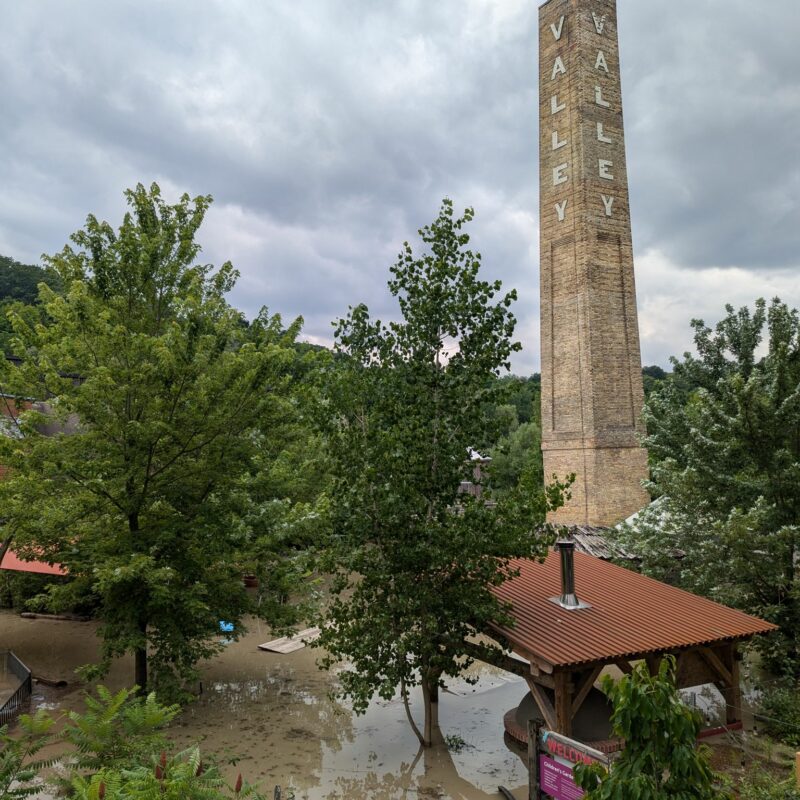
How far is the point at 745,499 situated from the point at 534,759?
817 cm

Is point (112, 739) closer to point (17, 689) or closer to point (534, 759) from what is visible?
point (534, 759)

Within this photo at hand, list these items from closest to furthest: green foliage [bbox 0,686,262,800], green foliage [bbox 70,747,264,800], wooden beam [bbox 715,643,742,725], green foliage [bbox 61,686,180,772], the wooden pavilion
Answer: green foliage [bbox 70,747,264,800] < green foliage [bbox 0,686,262,800] < green foliage [bbox 61,686,180,772] < the wooden pavilion < wooden beam [bbox 715,643,742,725]

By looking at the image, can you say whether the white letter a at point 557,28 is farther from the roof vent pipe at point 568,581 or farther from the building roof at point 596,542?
the roof vent pipe at point 568,581

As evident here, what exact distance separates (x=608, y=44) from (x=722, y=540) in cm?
2193

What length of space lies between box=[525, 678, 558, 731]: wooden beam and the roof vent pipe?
66.0 inches

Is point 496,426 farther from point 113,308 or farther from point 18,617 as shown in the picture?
point 18,617

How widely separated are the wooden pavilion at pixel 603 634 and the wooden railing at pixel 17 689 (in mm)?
9999

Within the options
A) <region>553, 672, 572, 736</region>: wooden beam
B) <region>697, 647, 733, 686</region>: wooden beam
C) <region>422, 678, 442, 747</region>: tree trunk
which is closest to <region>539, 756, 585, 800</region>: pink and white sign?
<region>553, 672, 572, 736</region>: wooden beam

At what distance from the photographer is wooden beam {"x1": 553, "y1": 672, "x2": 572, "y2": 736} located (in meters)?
10.1

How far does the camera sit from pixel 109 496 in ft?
38.1

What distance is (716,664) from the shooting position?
11609 millimetres

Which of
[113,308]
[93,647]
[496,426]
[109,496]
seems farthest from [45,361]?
[93,647]

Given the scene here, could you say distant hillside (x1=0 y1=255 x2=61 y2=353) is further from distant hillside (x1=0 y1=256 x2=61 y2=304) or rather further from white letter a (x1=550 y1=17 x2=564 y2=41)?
white letter a (x1=550 y1=17 x2=564 y2=41)

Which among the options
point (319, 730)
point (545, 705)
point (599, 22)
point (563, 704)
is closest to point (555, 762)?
point (563, 704)
